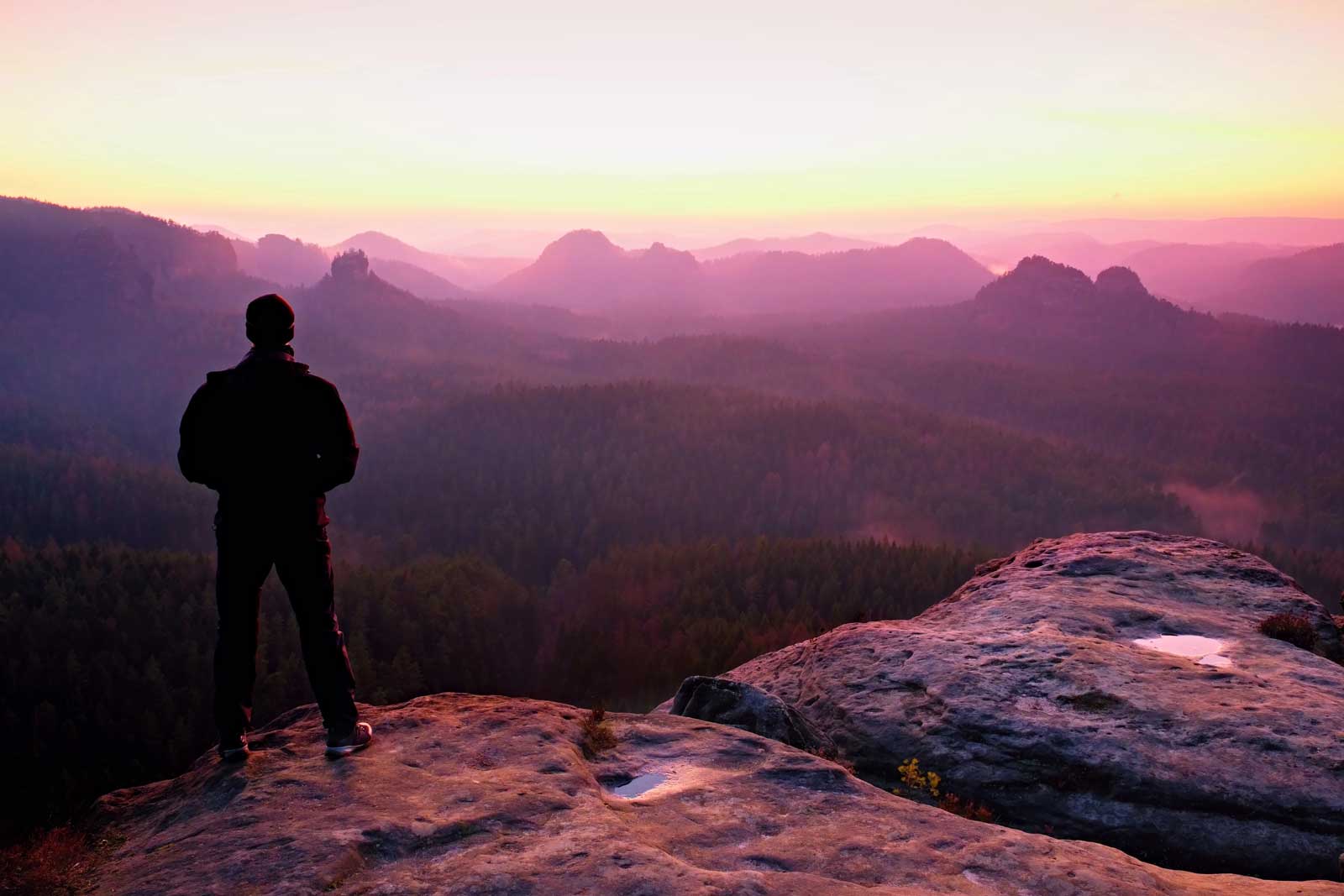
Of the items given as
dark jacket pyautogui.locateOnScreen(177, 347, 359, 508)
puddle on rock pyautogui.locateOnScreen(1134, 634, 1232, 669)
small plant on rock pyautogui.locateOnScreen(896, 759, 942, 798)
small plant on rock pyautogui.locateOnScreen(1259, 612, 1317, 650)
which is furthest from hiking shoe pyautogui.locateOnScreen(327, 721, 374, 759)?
small plant on rock pyautogui.locateOnScreen(1259, 612, 1317, 650)

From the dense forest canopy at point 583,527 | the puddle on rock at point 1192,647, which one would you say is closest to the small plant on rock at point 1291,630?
the puddle on rock at point 1192,647

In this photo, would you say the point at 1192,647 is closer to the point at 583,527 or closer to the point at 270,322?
the point at 270,322

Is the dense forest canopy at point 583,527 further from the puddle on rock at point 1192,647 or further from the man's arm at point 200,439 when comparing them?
the puddle on rock at point 1192,647

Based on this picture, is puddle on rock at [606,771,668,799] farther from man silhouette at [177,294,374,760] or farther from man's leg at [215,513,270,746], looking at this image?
man's leg at [215,513,270,746]

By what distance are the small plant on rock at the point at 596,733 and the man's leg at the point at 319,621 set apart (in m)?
2.48

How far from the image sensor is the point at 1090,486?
127500 mm

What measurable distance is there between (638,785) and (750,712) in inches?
99.8

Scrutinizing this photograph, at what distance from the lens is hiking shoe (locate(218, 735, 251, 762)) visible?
881 cm

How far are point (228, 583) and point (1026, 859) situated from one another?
7.81m

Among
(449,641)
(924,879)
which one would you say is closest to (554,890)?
(924,879)

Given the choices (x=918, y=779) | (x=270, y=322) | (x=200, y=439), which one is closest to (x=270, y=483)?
(x=200, y=439)

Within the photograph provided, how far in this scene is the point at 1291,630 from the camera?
1348 centimetres

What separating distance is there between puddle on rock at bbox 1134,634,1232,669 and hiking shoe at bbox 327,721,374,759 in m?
11.5

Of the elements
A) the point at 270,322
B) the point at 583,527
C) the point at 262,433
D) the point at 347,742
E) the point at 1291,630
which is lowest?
the point at 583,527
